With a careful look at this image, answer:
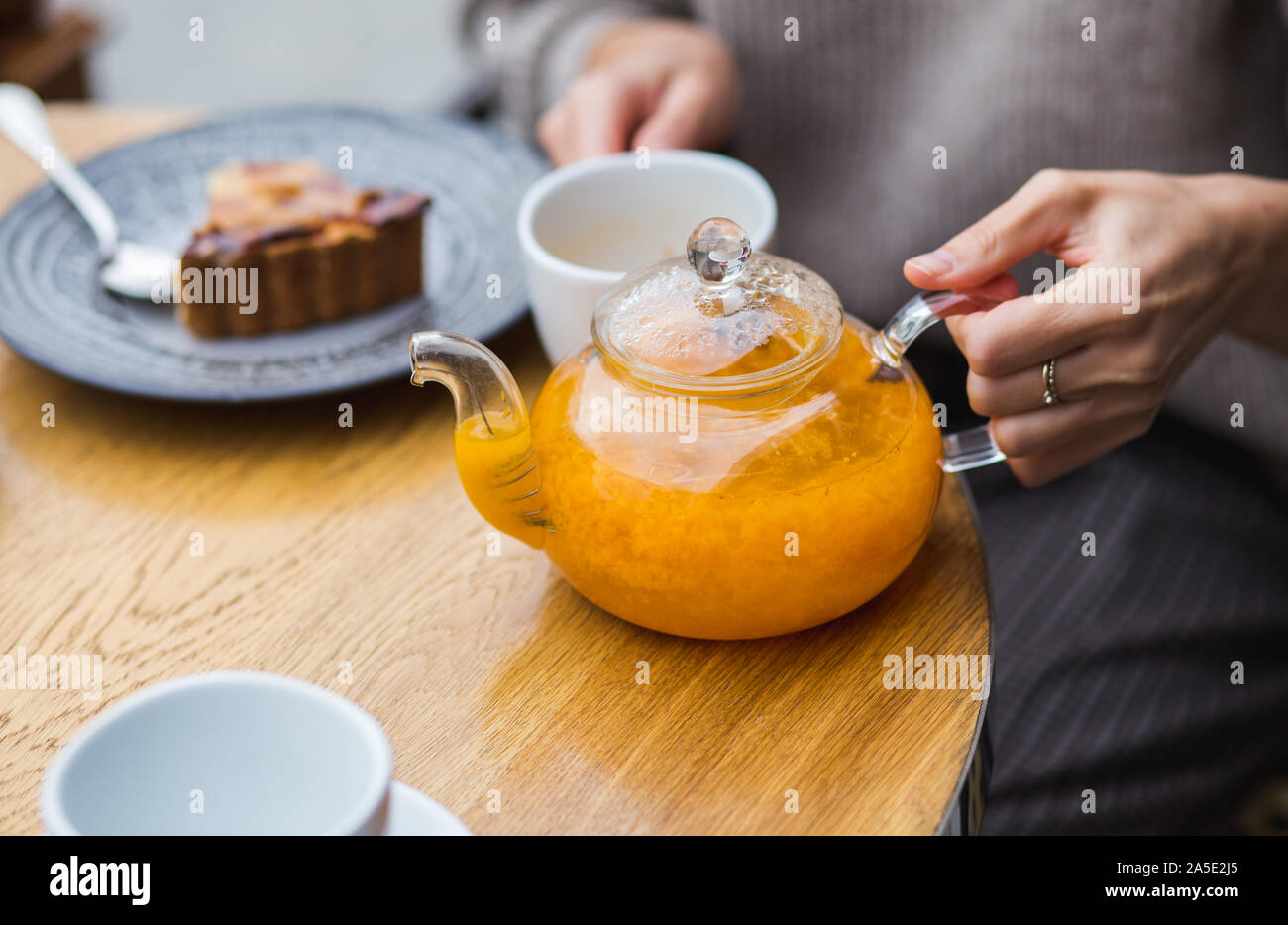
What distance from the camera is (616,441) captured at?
2.10 ft

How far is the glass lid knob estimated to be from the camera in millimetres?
624

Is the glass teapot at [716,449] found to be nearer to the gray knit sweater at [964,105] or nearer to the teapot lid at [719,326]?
the teapot lid at [719,326]

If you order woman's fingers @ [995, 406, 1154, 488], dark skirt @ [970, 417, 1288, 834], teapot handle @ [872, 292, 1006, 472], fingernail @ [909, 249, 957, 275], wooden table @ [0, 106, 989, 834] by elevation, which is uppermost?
fingernail @ [909, 249, 957, 275]

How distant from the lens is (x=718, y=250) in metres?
0.62

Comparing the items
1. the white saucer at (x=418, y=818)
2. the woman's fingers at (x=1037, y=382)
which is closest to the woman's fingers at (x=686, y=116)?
the woman's fingers at (x=1037, y=382)

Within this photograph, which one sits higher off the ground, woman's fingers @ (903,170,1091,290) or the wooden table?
woman's fingers @ (903,170,1091,290)

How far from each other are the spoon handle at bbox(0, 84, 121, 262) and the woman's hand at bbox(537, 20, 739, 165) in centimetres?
41

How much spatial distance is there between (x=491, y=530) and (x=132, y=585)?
233mm

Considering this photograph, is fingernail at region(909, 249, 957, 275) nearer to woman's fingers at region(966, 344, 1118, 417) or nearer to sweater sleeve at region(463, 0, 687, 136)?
woman's fingers at region(966, 344, 1118, 417)

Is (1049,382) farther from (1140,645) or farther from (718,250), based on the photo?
(1140,645)

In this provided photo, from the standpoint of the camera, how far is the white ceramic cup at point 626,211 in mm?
860

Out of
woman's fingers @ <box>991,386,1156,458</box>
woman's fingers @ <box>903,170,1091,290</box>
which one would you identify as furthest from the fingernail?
woman's fingers @ <box>991,386,1156,458</box>

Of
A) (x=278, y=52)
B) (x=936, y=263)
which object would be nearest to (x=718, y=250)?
(x=936, y=263)

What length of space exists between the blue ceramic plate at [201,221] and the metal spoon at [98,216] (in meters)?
0.01
